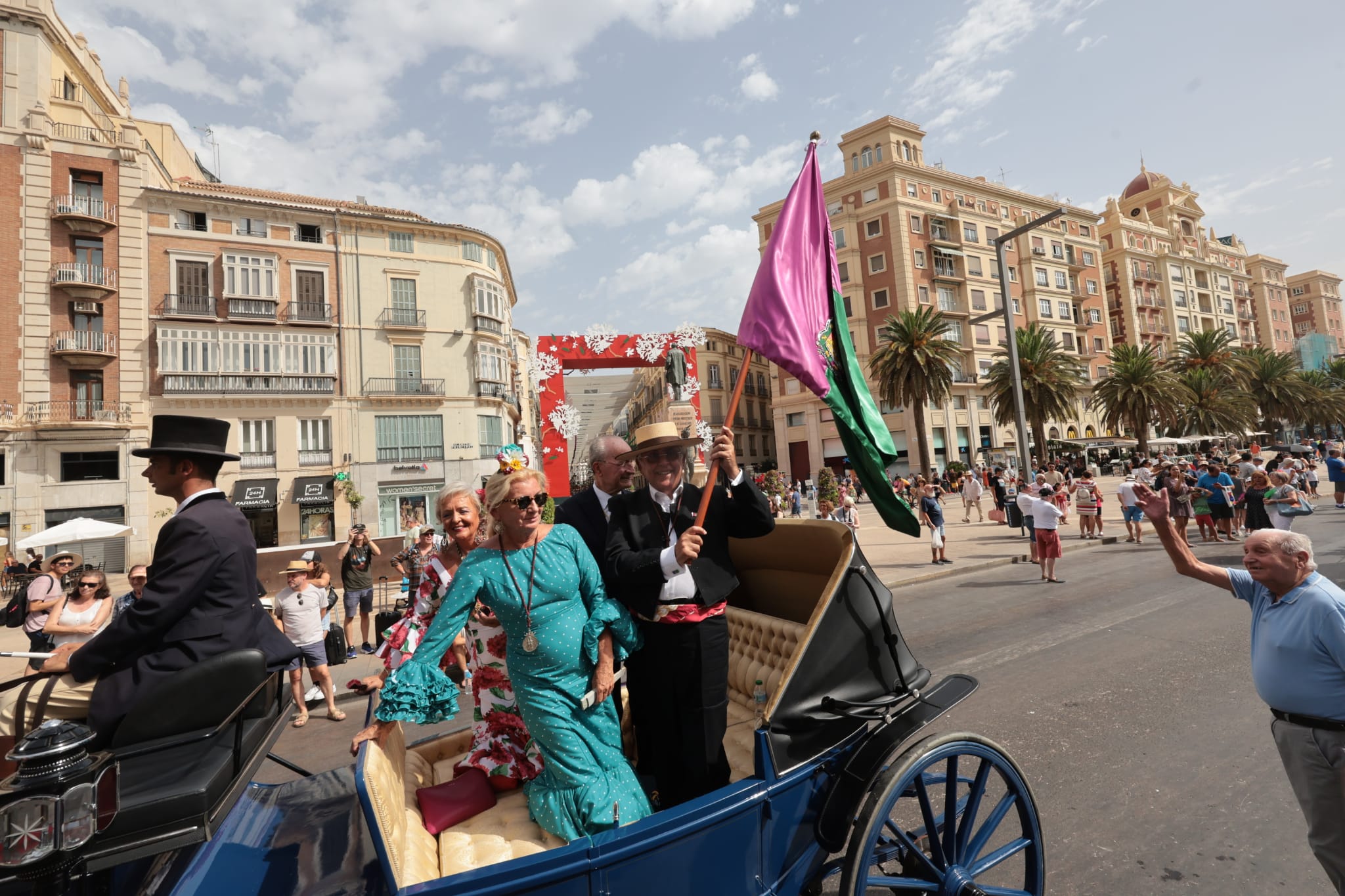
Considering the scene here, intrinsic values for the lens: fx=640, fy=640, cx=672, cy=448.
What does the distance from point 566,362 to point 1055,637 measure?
22.1m

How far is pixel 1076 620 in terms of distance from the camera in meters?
7.70

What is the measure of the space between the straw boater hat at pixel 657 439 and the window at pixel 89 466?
1222 inches

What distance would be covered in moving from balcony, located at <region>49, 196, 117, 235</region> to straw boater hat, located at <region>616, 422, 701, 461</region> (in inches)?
1311

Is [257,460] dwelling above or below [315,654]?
above

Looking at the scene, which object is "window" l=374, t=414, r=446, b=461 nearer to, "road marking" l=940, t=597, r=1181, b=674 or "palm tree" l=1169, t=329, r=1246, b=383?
"road marking" l=940, t=597, r=1181, b=674

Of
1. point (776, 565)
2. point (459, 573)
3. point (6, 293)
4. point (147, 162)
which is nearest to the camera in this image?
point (459, 573)

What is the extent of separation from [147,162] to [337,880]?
35999mm

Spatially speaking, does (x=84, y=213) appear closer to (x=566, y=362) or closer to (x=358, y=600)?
(x=566, y=362)

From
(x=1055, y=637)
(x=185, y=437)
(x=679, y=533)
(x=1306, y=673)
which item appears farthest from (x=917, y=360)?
(x=185, y=437)

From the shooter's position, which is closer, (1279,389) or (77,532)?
(77,532)

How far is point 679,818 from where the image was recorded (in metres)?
2.00

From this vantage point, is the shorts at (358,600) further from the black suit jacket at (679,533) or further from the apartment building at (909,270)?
the apartment building at (909,270)

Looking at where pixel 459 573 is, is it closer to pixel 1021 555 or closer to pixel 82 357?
pixel 1021 555

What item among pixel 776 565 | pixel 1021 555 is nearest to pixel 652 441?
pixel 776 565
